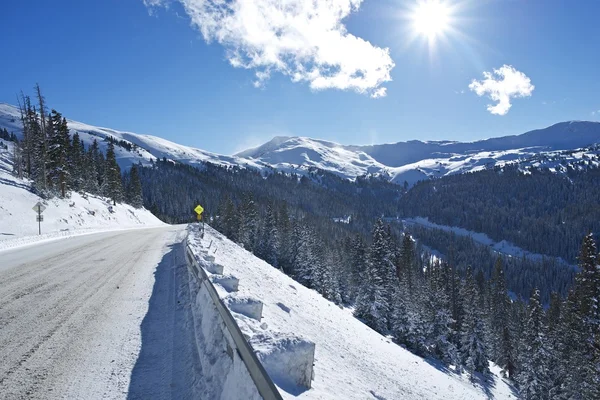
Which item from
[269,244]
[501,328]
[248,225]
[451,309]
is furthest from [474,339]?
[248,225]

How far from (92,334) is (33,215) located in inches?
1268

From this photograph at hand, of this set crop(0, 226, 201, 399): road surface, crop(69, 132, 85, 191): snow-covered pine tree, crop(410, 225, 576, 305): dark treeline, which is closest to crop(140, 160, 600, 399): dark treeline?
crop(0, 226, 201, 399): road surface

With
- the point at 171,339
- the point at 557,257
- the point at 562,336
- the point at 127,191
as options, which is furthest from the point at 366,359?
the point at 557,257

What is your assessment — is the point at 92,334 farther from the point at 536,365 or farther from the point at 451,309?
the point at 451,309

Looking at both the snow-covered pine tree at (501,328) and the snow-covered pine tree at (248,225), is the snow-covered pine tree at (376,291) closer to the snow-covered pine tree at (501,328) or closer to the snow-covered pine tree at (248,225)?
the snow-covered pine tree at (248,225)

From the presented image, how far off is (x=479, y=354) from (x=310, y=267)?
83.1 ft

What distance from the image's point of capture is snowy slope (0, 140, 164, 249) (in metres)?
26.5

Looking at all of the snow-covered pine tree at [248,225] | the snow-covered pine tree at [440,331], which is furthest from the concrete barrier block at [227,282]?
the snow-covered pine tree at [248,225]

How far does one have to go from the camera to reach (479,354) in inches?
1736

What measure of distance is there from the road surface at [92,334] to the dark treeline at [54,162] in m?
33.8

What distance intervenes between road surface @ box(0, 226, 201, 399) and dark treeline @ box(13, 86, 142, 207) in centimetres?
3375

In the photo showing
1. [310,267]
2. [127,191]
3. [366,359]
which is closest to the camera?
[366,359]

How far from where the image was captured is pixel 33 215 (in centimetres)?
3191

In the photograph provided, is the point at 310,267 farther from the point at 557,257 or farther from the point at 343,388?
the point at 557,257
